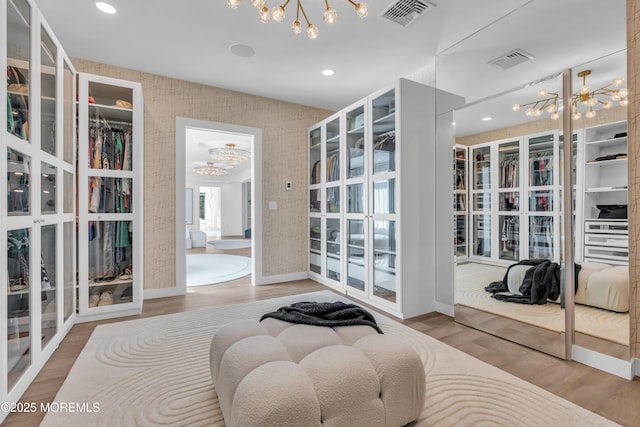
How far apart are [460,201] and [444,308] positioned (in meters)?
1.11

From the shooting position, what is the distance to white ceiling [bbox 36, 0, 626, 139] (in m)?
2.19

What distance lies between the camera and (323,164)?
4.24 metres

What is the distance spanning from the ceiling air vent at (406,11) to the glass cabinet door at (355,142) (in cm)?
103

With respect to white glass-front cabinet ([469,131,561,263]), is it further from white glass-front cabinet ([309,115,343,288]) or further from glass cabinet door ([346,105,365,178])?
white glass-front cabinet ([309,115,343,288])

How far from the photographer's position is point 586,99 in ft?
6.56

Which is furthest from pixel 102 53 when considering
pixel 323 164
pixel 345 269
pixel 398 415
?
pixel 398 415

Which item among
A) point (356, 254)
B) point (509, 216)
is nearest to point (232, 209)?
point (356, 254)

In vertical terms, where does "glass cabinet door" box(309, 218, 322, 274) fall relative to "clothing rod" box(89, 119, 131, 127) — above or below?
below

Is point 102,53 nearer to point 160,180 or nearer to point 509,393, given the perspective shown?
point 160,180

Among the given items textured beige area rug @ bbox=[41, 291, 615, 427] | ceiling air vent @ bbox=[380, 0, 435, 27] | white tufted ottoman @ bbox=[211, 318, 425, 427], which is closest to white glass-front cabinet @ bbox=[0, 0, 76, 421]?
textured beige area rug @ bbox=[41, 291, 615, 427]

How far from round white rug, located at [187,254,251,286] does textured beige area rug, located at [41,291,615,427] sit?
2.00 meters

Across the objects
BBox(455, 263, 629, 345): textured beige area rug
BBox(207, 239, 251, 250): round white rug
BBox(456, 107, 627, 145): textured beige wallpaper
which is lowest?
BBox(207, 239, 251, 250): round white rug

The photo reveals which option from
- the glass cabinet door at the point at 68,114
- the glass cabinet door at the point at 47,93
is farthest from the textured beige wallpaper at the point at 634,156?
the glass cabinet door at the point at 68,114

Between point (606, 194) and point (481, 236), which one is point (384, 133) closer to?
point (481, 236)
